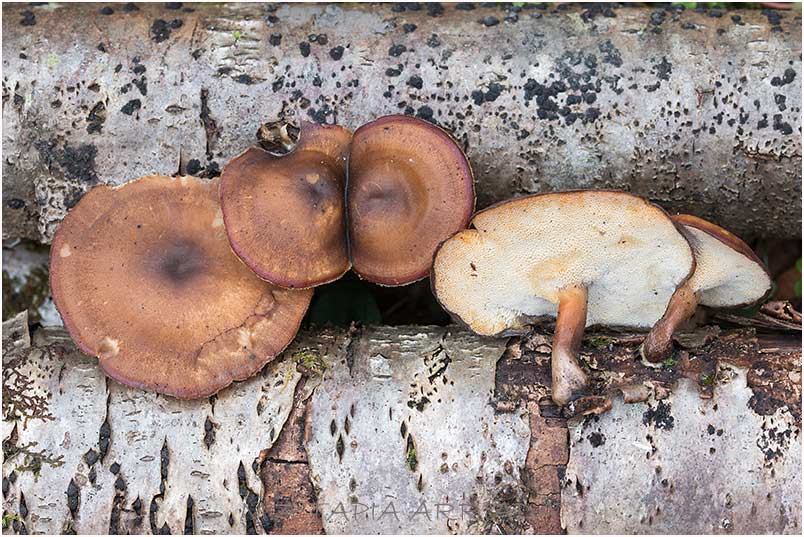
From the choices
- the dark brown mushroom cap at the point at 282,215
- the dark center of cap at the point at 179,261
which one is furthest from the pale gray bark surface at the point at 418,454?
the dark center of cap at the point at 179,261

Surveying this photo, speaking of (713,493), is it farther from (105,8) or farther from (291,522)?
(105,8)

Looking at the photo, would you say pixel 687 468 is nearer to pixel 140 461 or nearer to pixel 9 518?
pixel 140 461

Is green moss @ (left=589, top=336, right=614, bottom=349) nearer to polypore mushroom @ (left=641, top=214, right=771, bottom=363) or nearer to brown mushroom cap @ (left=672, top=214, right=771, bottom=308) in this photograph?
polypore mushroom @ (left=641, top=214, right=771, bottom=363)

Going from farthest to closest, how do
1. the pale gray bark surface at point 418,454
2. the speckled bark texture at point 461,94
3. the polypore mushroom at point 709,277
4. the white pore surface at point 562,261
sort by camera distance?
the speckled bark texture at point 461,94 → the pale gray bark surface at point 418,454 → the polypore mushroom at point 709,277 → the white pore surface at point 562,261

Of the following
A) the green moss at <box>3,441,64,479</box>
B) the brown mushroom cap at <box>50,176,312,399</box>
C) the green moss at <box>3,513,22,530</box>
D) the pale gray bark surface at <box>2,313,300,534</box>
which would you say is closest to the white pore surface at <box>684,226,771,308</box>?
the brown mushroom cap at <box>50,176,312,399</box>

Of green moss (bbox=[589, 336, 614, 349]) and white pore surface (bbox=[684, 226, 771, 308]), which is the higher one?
white pore surface (bbox=[684, 226, 771, 308])

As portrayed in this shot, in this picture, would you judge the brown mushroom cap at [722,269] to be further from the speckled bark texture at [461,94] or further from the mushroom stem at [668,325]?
the speckled bark texture at [461,94]

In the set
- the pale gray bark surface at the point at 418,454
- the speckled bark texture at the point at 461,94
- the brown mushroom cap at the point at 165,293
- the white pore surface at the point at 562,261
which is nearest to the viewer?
the white pore surface at the point at 562,261

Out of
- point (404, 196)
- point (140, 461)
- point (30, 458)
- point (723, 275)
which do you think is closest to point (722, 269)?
point (723, 275)
